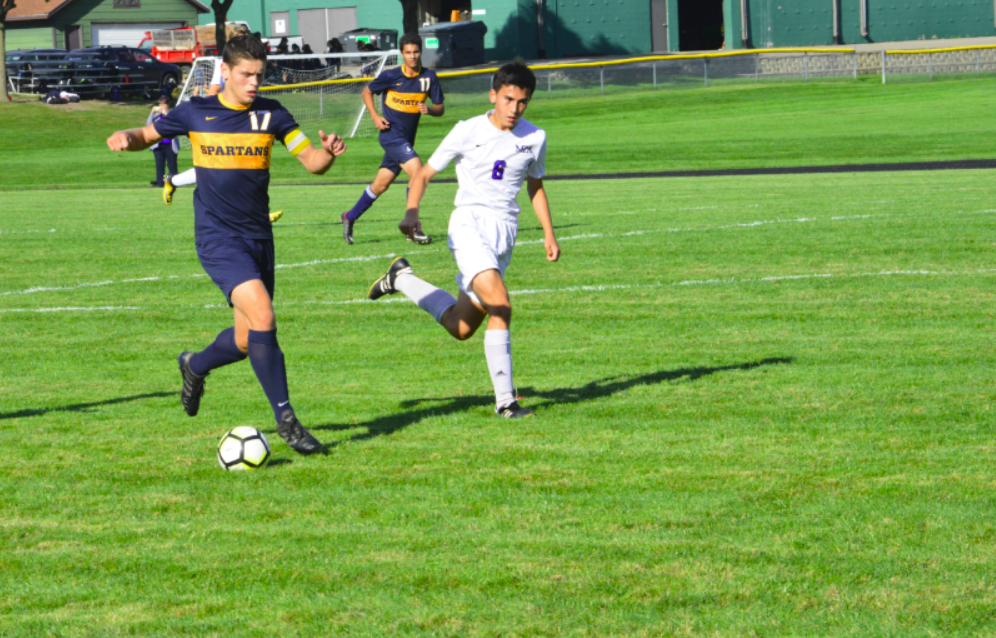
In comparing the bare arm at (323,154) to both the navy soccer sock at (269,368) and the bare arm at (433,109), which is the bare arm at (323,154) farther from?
the bare arm at (433,109)

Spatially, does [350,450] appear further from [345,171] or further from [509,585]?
[345,171]

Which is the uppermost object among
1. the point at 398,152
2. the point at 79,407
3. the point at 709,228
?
the point at 398,152

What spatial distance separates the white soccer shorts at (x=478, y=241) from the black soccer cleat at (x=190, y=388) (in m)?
1.61

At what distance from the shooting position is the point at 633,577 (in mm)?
4375

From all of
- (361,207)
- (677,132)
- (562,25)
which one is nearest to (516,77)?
(361,207)

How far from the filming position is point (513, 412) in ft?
22.7

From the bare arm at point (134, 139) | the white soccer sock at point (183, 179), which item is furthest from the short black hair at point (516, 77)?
the white soccer sock at point (183, 179)

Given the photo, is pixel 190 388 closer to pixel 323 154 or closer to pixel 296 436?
pixel 296 436

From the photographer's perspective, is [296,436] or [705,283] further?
[705,283]

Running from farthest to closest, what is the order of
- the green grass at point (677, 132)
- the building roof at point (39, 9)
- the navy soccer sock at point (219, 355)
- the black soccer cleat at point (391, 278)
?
the building roof at point (39, 9) → the green grass at point (677, 132) → the black soccer cleat at point (391, 278) → the navy soccer sock at point (219, 355)

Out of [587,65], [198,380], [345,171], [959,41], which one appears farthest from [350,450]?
[959,41]

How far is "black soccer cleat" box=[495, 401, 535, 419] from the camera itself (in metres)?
6.92

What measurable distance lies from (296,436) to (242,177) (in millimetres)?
1431

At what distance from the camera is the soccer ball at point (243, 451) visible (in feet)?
19.5
